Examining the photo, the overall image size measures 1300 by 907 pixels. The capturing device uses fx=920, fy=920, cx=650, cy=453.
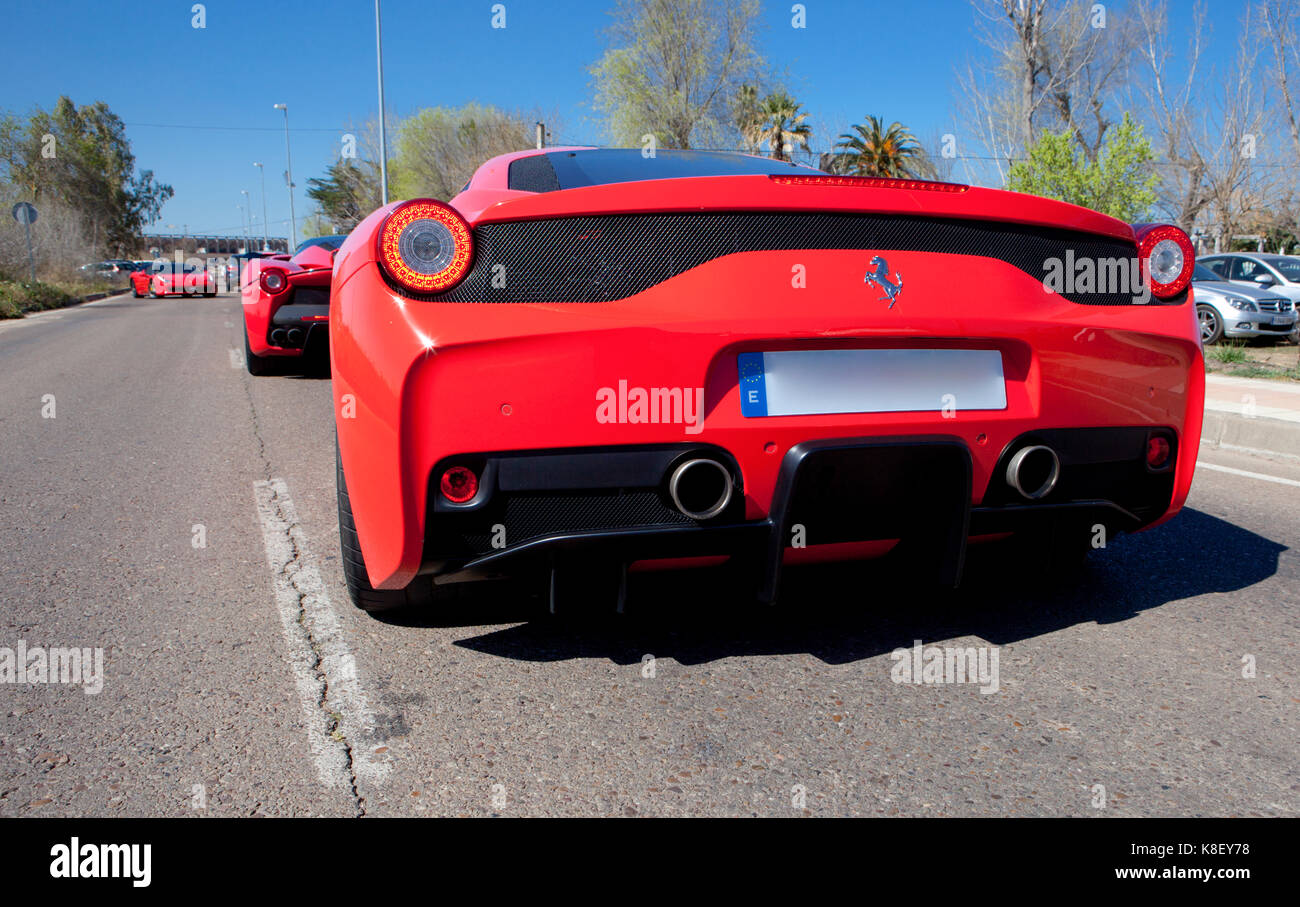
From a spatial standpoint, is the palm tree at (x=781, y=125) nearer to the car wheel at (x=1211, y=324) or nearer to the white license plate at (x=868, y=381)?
the car wheel at (x=1211, y=324)

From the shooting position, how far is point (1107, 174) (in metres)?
14.5

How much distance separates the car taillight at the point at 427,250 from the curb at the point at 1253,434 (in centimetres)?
593

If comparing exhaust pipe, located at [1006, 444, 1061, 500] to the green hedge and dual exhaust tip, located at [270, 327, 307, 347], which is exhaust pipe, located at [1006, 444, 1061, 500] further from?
the green hedge

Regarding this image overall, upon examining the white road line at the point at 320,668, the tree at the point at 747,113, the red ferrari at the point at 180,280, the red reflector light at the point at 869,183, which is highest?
the tree at the point at 747,113

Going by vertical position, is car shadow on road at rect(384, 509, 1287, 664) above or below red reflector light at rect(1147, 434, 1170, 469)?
below

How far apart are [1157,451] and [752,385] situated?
126 cm

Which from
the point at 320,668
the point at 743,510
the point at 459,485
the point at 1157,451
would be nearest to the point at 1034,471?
the point at 1157,451

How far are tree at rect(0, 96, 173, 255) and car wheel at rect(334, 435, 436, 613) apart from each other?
142 ft

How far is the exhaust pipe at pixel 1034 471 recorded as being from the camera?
2.29m

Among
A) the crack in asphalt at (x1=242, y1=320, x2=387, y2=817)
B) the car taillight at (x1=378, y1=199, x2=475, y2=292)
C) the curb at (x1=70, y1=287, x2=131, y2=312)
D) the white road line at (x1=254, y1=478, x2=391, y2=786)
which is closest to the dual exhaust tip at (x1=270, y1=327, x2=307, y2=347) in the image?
the crack in asphalt at (x1=242, y1=320, x2=387, y2=817)

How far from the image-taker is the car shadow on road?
8.50 feet

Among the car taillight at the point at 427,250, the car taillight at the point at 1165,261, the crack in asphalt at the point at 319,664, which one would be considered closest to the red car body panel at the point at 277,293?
the crack in asphalt at the point at 319,664

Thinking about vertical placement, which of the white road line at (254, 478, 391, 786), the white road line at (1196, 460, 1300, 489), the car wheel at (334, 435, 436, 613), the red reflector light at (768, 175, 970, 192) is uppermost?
the red reflector light at (768, 175, 970, 192)
